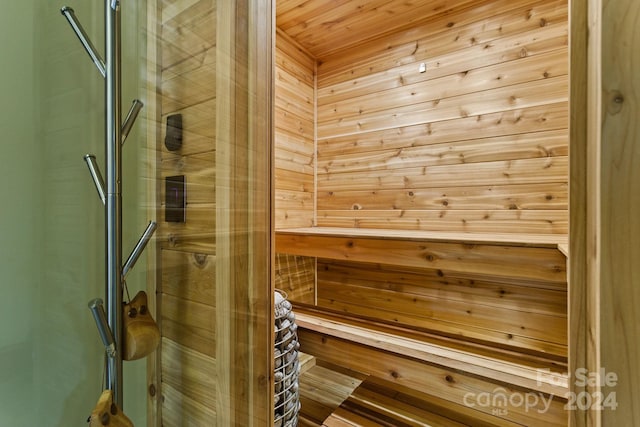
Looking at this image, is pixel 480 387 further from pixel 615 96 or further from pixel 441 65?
pixel 441 65

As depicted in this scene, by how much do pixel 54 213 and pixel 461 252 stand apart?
150cm

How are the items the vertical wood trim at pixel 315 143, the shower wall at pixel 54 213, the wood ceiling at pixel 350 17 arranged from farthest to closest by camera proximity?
1. the vertical wood trim at pixel 315 143
2. the wood ceiling at pixel 350 17
3. the shower wall at pixel 54 213

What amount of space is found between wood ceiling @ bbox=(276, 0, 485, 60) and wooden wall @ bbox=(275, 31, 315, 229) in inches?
6.7

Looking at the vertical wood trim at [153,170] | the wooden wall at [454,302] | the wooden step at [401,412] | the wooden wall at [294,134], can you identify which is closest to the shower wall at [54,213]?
the vertical wood trim at [153,170]

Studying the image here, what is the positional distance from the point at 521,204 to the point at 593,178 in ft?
5.02

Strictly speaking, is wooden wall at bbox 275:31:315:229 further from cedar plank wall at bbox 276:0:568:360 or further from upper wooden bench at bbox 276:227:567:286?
upper wooden bench at bbox 276:227:567:286

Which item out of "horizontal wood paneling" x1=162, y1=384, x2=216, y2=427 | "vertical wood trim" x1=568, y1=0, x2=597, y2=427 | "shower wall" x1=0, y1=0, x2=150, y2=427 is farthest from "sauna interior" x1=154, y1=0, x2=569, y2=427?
"vertical wood trim" x1=568, y1=0, x2=597, y2=427

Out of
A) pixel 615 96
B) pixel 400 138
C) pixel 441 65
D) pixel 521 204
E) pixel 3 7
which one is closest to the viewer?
pixel 615 96

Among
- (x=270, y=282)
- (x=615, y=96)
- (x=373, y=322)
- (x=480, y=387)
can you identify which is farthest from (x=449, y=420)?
(x=615, y=96)

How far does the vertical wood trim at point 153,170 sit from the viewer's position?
2.72 ft

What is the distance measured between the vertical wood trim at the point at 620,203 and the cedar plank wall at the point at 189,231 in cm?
79

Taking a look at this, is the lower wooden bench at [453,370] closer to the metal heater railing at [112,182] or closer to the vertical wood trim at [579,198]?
the vertical wood trim at [579,198]

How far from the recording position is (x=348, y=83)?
2404mm

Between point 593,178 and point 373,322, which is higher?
point 593,178
